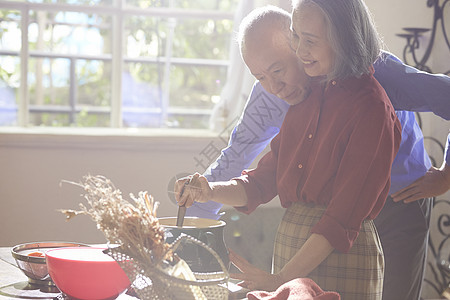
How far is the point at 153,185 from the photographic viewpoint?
2.61m

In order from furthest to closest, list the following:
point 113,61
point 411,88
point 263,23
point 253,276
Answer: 1. point 113,61
2. point 411,88
3. point 263,23
4. point 253,276

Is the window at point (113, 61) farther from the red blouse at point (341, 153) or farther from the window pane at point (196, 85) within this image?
the red blouse at point (341, 153)

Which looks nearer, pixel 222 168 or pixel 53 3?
pixel 222 168

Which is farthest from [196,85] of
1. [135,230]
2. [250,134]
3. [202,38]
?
[135,230]

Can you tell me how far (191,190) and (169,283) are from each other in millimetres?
342

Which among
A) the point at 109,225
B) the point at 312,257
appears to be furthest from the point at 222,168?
the point at 109,225

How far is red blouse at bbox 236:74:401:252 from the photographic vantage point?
1.01m

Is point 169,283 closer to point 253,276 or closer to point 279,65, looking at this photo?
point 253,276

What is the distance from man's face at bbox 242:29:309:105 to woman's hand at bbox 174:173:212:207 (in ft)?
0.79

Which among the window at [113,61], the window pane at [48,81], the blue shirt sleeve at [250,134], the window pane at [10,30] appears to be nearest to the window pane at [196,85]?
the window at [113,61]

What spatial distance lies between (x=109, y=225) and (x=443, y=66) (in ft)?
7.49

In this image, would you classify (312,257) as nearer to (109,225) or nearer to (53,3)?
(109,225)

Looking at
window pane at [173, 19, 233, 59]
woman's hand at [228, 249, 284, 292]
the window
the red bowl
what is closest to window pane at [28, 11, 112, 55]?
the window

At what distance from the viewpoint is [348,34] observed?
104 centimetres
